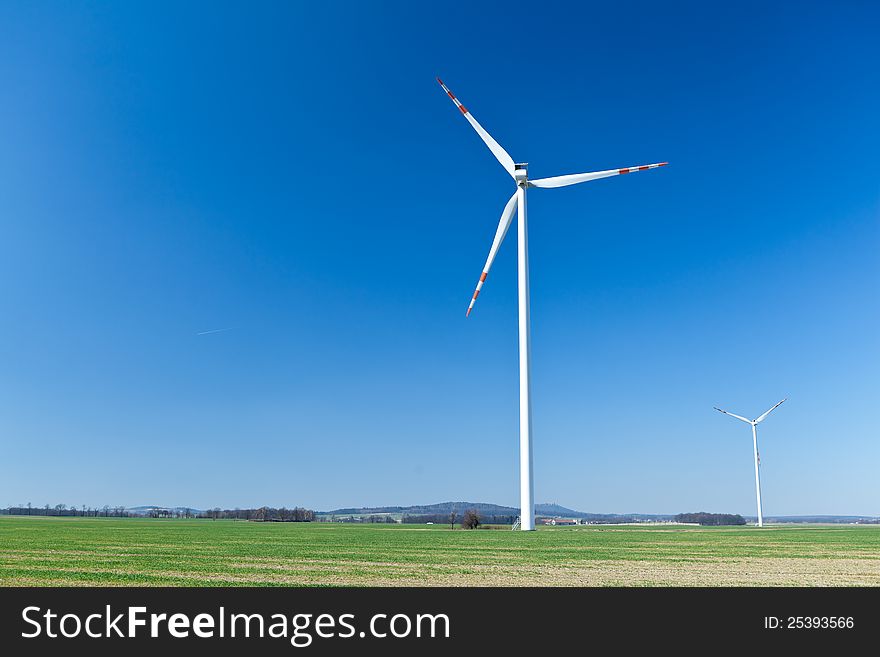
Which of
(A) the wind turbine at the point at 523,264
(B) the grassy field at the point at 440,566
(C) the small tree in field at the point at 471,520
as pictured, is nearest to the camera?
(B) the grassy field at the point at 440,566

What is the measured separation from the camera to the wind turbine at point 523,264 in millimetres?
54675

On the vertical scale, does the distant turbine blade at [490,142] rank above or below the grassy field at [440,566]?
above

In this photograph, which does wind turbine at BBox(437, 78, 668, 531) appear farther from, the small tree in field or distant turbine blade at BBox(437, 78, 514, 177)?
the small tree in field

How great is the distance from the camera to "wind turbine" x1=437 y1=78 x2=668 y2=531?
54.7 meters

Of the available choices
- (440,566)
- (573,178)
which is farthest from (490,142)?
→ (440,566)

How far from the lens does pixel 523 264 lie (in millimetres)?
59000

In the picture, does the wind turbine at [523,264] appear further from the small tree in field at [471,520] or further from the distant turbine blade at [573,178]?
the small tree in field at [471,520]

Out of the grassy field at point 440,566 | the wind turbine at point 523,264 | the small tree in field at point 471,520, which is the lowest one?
the small tree in field at point 471,520

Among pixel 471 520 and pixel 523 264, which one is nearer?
pixel 523 264

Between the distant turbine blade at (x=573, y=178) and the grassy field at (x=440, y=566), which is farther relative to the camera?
the distant turbine blade at (x=573, y=178)

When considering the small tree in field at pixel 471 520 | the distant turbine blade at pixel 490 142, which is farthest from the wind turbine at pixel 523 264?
the small tree in field at pixel 471 520

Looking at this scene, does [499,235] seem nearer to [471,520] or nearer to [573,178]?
[573,178]

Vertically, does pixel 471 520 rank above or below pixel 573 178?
below

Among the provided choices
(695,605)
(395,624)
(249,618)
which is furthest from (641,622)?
(249,618)
